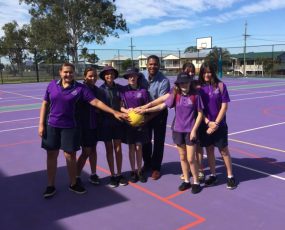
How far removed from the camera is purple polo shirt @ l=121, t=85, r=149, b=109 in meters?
4.99

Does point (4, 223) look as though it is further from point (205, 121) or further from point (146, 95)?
point (205, 121)

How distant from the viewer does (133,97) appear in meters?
4.99

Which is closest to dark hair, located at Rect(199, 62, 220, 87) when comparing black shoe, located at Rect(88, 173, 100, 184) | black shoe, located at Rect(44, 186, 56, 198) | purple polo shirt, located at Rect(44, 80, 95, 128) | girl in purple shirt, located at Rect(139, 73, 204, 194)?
girl in purple shirt, located at Rect(139, 73, 204, 194)

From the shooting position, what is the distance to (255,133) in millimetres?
8414

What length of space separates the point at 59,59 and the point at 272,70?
30.0m

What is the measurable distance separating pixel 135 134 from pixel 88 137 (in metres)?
0.70

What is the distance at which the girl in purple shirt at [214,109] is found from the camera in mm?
4734

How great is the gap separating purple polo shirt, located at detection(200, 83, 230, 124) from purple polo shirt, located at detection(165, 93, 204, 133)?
0.63 ft

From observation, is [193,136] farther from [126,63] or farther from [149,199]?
[126,63]

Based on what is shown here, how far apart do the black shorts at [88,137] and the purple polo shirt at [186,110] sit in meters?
1.18

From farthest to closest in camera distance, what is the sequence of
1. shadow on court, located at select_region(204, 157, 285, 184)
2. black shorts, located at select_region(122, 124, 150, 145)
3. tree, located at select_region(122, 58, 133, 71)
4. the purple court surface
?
tree, located at select_region(122, 58, 133, 71), shadow on court, located at select_region(204, 157, 285, 184), black shorts, located at select_region(122, 124, 150, 145), the purple court surface

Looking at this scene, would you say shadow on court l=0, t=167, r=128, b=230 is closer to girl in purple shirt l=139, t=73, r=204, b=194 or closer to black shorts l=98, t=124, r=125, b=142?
black shorts l=98, t=124, r=125, b=142

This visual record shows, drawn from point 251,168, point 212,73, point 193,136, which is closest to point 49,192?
point 193,136

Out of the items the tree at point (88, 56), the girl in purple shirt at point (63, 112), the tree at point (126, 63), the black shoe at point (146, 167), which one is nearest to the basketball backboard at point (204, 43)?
the tree at point (126, 63)
